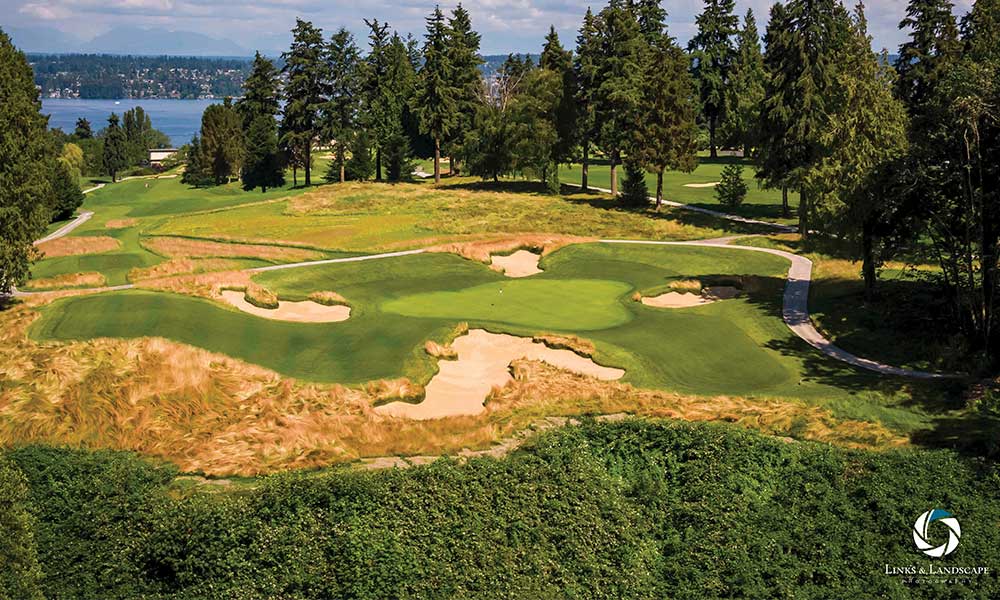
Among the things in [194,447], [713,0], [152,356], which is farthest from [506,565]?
[713,0]

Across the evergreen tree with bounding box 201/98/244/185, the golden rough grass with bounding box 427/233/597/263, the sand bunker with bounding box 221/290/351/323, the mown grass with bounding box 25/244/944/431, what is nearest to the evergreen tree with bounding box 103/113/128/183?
the evergreen tree with bounding box 201/98/244/185

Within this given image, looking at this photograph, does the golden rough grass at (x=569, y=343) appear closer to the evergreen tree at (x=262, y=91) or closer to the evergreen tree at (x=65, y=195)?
the evergreen tree at (x=65, y=195)

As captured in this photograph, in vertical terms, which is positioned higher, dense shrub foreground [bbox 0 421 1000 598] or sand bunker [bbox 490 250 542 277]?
sand bunker [bbox 490 250 542 277]

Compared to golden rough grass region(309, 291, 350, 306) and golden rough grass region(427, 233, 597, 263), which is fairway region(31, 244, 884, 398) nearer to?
golden rough grass region(309, 291, 350, 306)

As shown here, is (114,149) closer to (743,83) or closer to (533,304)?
(743,83)

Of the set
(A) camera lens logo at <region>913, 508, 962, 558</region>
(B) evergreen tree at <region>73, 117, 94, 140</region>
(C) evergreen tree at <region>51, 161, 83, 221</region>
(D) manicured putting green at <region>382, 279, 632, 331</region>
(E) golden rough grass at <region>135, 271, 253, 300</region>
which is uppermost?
(B) evergreen tree at <region>73, 117, 94, 140</region>

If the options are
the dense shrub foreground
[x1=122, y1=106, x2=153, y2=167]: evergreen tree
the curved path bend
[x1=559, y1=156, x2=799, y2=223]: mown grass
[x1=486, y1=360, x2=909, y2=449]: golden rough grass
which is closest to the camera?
the dense shrub foreground

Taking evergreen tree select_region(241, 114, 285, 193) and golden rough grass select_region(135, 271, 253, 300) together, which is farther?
evergreen tree select_region(241, 114, 285, 193)
